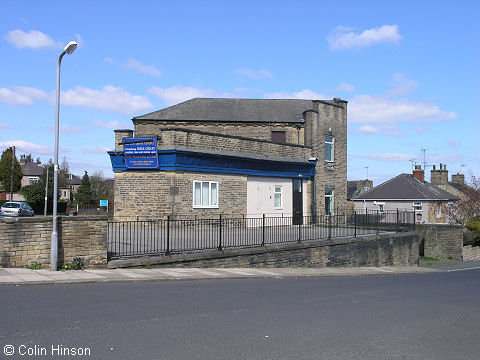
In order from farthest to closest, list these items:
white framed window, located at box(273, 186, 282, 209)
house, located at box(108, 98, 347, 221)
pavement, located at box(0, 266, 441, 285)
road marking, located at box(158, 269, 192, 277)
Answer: white framed window, located at box(273, 186, 282, 209) < house, located at box(108, 98, 347, 221) < road marking, located at box(158, 269, 192, 277) < pavement, located at box(0, 266, 441, 285)

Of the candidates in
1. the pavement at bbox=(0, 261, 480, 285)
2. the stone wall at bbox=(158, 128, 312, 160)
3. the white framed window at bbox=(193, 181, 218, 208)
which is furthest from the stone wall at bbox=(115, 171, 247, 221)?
the pavement at bbox=(0, 261, 480, 285)

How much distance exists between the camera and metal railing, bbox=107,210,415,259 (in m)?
15.4

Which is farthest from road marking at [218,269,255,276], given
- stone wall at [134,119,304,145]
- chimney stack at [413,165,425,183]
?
chimney stack at [413,165,425,183]

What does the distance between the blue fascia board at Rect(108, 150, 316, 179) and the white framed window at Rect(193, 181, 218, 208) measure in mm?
695

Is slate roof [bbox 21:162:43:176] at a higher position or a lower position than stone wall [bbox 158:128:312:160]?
higher

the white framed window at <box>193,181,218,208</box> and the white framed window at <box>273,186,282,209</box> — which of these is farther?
the white framed window at <box>273,186,282,209</box>

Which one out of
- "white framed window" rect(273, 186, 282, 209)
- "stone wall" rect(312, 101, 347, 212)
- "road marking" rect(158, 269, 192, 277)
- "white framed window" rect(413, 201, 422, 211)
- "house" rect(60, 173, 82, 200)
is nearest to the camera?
"road marking" rect(158, 269, 192, 277)

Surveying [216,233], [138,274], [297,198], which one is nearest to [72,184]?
[297,198]

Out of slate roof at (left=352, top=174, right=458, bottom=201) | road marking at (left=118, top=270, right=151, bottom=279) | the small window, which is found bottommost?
road marking at (left=118, top=270, right=151, bottom=279)

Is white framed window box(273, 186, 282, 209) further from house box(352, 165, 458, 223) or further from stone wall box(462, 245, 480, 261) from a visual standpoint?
house box(352, 165, 458, 223)

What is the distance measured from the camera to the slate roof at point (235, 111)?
3512cm

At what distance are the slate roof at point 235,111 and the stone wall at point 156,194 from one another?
10983 mm

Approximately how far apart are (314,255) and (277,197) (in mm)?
9759

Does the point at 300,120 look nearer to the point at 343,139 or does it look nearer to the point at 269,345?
the point at 343,139
